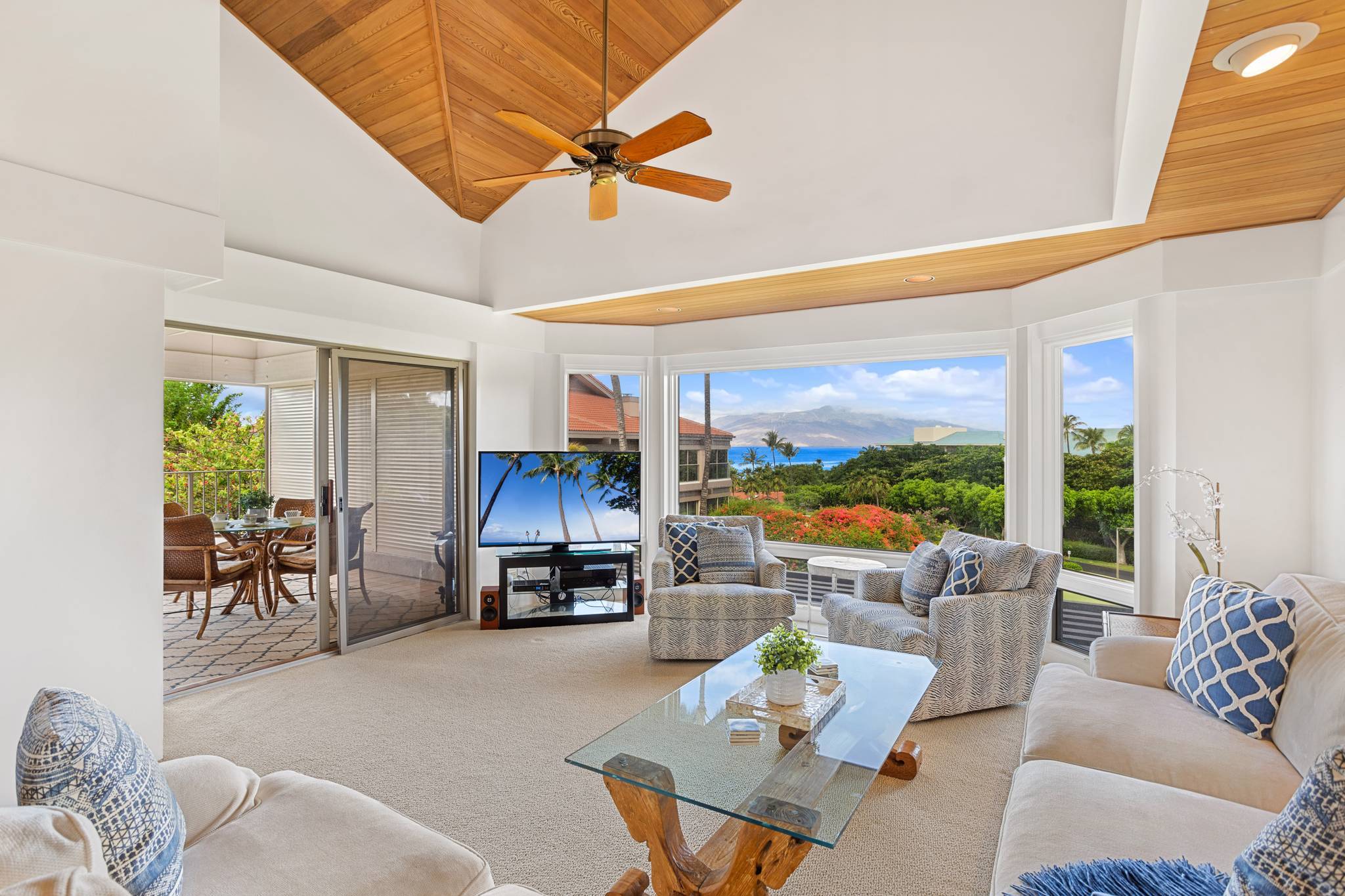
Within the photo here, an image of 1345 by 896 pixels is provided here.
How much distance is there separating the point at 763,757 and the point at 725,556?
2560 mm

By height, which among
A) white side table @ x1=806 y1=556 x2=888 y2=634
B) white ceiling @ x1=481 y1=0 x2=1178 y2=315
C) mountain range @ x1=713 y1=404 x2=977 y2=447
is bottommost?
white side table @ x1=806 y1=556 x2=888 y2=634

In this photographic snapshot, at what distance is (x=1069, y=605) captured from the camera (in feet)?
14.0

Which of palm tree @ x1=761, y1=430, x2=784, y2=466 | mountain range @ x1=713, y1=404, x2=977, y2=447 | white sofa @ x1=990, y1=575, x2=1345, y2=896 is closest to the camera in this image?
white sofa @ x1=990, y1=575, x2=1345, y2=896

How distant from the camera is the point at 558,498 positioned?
516cm

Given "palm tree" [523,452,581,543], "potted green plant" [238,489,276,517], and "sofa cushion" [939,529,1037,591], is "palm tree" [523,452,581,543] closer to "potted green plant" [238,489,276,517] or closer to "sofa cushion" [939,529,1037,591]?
"potted green plant" [238,489,276,517]

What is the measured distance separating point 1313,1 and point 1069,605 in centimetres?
341

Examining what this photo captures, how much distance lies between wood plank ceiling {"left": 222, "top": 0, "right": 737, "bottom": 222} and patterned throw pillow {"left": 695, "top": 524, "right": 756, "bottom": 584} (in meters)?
2.62

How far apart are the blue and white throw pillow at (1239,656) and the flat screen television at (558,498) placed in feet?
11.8

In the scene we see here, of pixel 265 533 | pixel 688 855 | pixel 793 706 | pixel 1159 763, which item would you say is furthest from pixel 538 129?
pixel 265 533

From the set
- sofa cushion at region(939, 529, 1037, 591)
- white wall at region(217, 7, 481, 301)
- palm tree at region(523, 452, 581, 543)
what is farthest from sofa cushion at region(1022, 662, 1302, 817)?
white wall at region(217, 7, 481, 301)

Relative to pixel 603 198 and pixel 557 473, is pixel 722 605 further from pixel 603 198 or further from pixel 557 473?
pixel 603 198

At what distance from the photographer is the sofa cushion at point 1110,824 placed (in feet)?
4.94

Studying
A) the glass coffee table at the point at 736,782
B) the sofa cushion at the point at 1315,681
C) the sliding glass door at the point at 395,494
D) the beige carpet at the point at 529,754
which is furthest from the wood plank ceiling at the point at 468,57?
the sofa cushion at the point at 1315,681

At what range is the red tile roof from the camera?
5.82 metres
